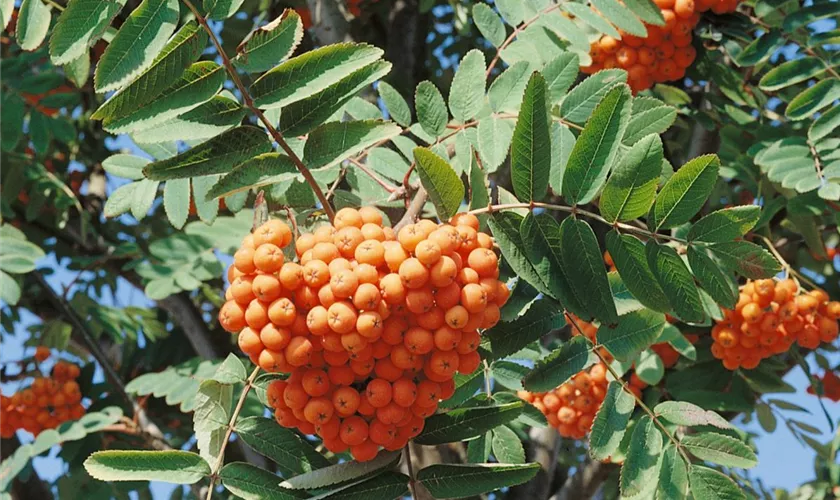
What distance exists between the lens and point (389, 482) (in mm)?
1692

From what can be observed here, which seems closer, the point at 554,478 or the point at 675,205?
the point at 675,205

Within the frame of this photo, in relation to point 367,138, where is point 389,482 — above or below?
below

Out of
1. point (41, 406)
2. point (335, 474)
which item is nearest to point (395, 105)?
point (335, 474)

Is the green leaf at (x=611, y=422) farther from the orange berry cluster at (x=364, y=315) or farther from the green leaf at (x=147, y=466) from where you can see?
the green leaf at (x=147, y=466)

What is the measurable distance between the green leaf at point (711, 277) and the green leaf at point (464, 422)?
16.9 inches

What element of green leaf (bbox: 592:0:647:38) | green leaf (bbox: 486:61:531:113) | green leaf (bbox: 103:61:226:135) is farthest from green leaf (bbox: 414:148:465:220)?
green leaf (bbox: 592:0:647:38)

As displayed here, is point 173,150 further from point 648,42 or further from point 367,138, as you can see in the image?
point 648,42

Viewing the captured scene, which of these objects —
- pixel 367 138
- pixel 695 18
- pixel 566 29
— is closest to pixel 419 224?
pixel 367 138

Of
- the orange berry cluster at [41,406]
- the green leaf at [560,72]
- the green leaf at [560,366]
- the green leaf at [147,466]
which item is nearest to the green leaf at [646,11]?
the green leaf at [560,72]

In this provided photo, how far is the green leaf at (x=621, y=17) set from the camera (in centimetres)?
243

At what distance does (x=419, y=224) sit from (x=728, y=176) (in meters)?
1.92

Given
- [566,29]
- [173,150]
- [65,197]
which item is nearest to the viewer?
[566,29]

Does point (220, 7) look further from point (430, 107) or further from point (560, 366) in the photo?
point (560, 366)

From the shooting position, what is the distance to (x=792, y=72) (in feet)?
9.15
